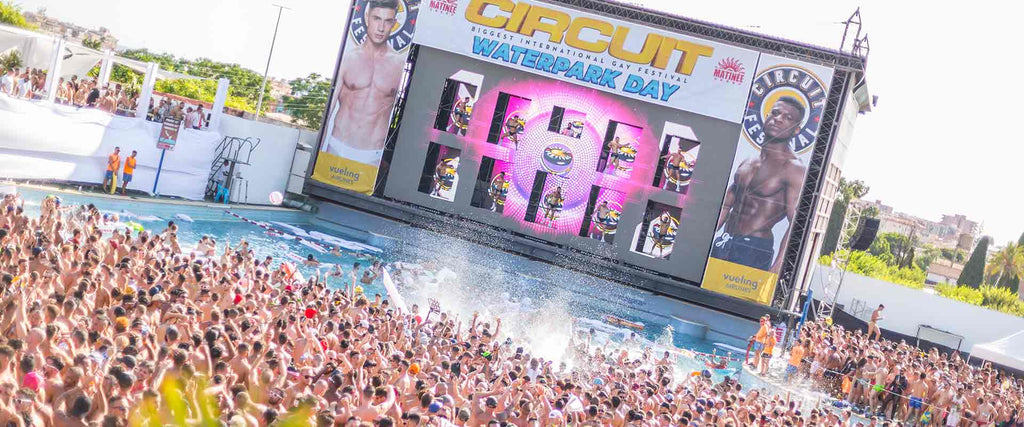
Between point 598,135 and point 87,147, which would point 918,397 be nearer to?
point 598,135

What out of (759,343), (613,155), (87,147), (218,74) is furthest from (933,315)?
(218,74)

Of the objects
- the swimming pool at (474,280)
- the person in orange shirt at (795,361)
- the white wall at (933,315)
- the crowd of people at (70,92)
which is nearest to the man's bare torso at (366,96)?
the swimming pool at (474,280)

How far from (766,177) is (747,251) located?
89.3 inches

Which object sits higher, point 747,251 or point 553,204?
point 747,251

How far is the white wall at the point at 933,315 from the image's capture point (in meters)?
36.0

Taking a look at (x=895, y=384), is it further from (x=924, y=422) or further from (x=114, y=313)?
(x=114, y=313)

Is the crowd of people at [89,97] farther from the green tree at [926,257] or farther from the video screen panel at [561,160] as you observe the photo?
the green tree at [926,257]

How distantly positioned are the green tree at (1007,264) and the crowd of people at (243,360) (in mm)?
57380

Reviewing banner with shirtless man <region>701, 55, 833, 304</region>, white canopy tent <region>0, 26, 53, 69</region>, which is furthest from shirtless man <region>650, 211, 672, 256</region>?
white canopy tent <region>0, 26, 53, 69</region>

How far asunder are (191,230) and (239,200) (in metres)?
5.41

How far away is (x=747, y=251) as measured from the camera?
90.1ft

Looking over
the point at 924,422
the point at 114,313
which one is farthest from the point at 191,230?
the point at 924,422

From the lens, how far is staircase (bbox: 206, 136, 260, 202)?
2853cm

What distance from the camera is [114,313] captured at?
989cm
